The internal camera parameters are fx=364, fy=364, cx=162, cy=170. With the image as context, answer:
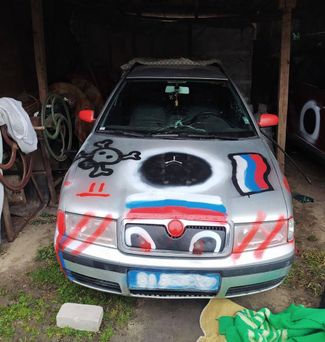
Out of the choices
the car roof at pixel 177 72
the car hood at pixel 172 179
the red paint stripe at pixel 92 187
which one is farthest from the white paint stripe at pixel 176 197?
the car roof at pixel 177 72

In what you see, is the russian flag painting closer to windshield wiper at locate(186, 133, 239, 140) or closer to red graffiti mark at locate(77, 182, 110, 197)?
windshield wiper at locate(186, 133, 239, 140)

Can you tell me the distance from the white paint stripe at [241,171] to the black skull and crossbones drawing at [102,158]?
724 millimetres

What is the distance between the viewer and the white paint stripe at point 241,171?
7.87ft

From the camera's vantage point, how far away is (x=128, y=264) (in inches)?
83.3

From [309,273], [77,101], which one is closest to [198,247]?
[309,273]

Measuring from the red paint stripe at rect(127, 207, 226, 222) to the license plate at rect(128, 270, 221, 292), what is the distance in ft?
1.06

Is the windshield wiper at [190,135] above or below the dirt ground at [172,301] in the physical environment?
above

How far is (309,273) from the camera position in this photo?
3.01 m

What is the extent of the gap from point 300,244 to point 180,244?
1.83 m

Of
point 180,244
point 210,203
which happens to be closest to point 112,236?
point 180,244

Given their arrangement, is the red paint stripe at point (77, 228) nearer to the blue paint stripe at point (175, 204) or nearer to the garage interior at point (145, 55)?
the blue paint stripe at point (175, 204)

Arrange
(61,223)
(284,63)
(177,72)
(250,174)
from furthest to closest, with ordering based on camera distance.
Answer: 1. (284,63)
2. (177,72)
3. (250,174)
4. (61,223)

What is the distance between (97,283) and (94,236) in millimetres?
314

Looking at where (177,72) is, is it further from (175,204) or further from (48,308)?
(48,308)
